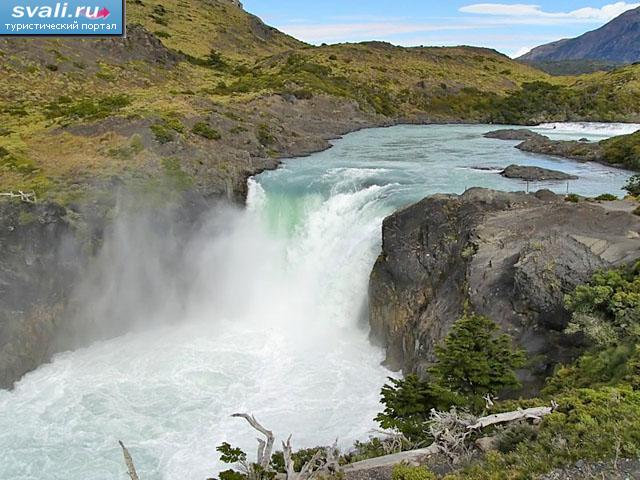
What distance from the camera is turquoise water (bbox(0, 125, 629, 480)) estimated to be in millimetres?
24000

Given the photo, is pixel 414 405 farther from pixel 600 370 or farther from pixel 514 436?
pixel 600 370

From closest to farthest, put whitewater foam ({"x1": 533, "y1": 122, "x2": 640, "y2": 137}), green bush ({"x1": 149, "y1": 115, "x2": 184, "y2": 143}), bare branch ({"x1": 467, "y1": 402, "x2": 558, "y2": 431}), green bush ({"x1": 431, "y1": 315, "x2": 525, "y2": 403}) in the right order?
1. bare branch ({"x1": 467, "y1": 402, "x2": 558, "y2": 431})
2. green bush ({"x1": 431, "y1": 315, "x2": 525, "y2": 403})
3. green bush ({"x1": 149, "y1": 115, "x2": 184, "y2": 143})
4. whitewater foam ({"x1": 533, "y1": 122, "x2": 640, "y2": 137})

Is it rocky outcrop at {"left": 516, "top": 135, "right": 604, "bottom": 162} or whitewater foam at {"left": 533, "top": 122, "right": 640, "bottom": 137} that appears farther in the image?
whitewater foam at {"left": 533, "top": 122, "right": 640, "bottom": 137}

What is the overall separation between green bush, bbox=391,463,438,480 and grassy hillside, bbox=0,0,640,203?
93.7ft

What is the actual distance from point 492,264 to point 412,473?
13.6 m

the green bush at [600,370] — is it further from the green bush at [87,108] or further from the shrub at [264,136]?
the shrub at [264,136]

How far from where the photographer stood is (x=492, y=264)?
78.9 feet

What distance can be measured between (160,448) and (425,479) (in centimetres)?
1502

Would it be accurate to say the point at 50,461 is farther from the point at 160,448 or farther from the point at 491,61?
the point at 491,61

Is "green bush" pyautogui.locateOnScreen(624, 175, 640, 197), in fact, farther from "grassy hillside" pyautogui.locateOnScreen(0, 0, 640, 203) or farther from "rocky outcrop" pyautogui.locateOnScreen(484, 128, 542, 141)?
"rocky outcrop" pyautogui.locateOnScreen(484, 128, 542, 141)

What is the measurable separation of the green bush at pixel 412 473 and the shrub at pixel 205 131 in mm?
41298

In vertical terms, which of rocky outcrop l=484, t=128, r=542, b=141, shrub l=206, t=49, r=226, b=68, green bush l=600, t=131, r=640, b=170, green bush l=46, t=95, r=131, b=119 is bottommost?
green bush l=600, t=131, r=640, b=170

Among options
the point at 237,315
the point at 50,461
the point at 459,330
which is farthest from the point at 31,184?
the point at 459,330

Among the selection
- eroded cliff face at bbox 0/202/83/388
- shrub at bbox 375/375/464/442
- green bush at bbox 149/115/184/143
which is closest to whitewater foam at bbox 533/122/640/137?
green bush at bbox 149/115/184/143
